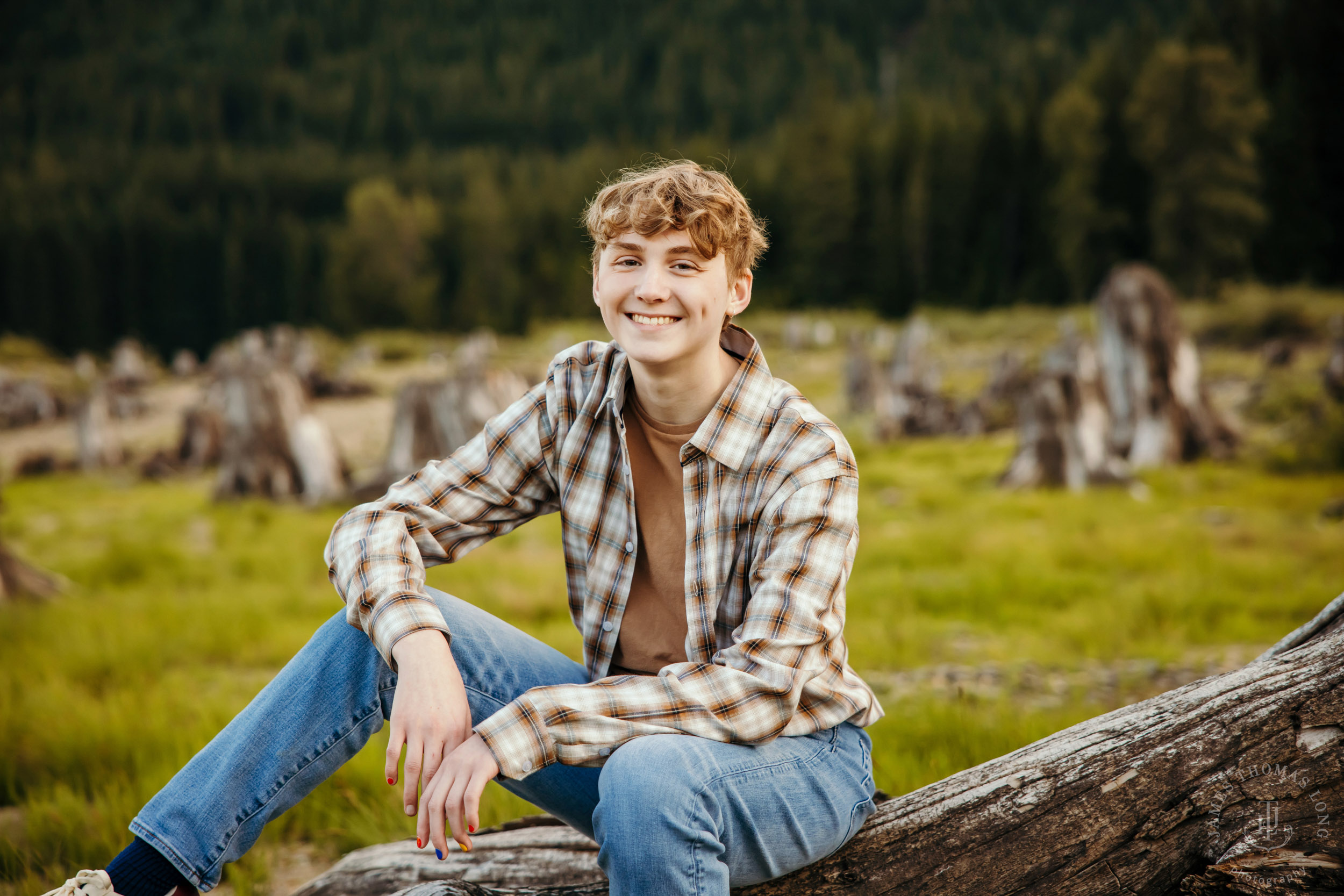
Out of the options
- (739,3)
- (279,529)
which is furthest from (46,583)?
(739,3)

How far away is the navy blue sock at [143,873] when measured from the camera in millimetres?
1759

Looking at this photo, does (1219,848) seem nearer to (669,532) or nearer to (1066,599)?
(669,532)

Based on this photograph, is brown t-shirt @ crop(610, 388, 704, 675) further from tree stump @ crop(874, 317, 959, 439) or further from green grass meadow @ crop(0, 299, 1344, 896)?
tree stump @ crop(874, 317, 959, 439)

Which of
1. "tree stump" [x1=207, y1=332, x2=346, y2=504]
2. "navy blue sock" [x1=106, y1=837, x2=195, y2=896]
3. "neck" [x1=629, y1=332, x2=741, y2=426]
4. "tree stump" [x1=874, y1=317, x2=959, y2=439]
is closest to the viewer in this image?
"navy blue sock" [x1=106, y1=837, x2=195, y2=896]

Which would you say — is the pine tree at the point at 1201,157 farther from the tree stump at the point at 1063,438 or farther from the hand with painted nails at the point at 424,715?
the hand with painted nails at the point at 424,715

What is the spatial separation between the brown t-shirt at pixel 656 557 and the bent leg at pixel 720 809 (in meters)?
0.39

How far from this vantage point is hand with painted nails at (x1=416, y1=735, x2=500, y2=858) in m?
1.59

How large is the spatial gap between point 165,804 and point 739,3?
93.1 m

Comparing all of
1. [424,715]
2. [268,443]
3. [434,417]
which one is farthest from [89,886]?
[268,443]

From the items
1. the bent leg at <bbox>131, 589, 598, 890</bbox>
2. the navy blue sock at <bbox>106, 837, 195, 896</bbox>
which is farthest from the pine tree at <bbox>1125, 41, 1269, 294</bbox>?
the navy blue sock at <bbox>106, 837, 195, 896</bbox>

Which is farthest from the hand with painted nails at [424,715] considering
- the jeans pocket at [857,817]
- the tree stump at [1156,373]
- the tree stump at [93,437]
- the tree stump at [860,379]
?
the tree stump at [93,437]

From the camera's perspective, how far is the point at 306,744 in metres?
1.87

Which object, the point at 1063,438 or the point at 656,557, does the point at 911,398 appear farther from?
the point at 656,557

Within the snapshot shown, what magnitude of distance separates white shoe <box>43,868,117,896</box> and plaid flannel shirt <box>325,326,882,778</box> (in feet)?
2.09
